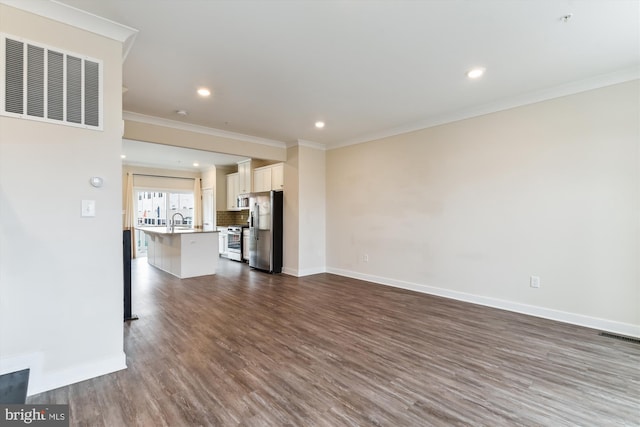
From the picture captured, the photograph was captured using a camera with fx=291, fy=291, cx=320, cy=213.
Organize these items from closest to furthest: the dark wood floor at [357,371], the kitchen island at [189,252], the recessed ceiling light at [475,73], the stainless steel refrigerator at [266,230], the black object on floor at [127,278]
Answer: the dark wood floor at [357,371], the recessed ceiling light at [475,73], the black object on floor at [127,278], the kitchen island at [189,252], the stainless steel refrigerator at [266,230]

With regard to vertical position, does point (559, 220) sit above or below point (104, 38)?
below

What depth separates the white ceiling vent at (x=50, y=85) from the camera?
6.40 feet

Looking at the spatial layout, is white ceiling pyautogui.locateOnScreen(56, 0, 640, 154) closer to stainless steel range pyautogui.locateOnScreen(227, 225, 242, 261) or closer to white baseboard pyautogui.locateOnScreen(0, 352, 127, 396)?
white baseboard pyautogui.locateOnScreen(0, 352, 127, 396)

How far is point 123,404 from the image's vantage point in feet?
6.30

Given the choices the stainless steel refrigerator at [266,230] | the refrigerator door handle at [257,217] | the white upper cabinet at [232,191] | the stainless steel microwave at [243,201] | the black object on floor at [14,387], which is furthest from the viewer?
the white upper cabinet at [232,191]

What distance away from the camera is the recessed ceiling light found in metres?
3.06

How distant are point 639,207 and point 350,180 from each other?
402 cm

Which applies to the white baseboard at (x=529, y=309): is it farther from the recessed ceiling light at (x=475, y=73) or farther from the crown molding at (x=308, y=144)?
the crown molding at (x=308, y=144)

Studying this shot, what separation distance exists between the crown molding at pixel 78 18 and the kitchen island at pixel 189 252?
3.88m

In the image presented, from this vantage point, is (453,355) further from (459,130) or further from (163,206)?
(163,206)

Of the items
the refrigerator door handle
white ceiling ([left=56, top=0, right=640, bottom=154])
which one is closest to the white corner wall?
the refrigerator door handle

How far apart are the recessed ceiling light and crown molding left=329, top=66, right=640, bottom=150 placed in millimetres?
965

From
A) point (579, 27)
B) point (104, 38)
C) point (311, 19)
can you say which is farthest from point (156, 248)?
point (579, 27)

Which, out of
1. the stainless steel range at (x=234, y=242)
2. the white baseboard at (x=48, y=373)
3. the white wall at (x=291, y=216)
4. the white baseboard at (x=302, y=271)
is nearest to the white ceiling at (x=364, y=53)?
the white wall at (x=291, y=216)
